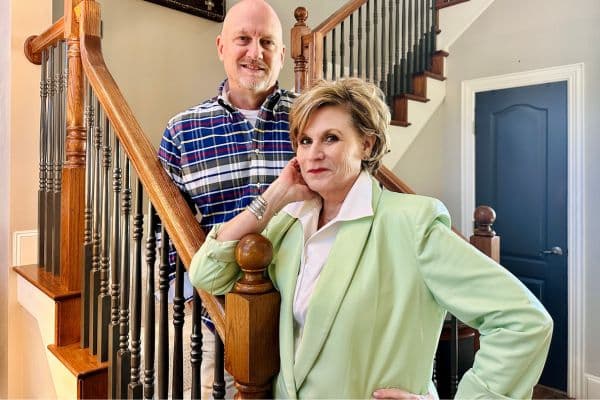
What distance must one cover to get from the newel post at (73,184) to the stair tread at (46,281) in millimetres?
42

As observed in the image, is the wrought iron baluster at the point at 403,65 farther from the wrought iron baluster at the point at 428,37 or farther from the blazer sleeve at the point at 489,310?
the blazer sleeve at the point at 489,310

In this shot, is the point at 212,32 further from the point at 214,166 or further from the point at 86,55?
the point at 214,166

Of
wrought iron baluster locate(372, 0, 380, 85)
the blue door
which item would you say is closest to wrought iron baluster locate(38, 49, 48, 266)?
wrought iron baluster locate(372, 0, 380, 85)

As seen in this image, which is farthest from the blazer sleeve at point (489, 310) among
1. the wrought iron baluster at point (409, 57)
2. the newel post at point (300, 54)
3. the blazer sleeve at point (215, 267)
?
the wrought iron baluster at point (409, 57)

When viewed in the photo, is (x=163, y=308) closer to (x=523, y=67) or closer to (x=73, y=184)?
(x=73, y=184)

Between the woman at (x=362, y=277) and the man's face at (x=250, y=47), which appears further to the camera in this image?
the man's face at (x=250, y=47)

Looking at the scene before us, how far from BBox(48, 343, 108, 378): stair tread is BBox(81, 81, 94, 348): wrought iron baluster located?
49 mm

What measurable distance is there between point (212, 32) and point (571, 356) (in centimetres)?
363

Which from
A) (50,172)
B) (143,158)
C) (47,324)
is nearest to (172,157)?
(143,158)

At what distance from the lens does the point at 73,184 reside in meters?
1.90

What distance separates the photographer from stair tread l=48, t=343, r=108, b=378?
5.34ft

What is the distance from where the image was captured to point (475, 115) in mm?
4031

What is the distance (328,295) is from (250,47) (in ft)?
2.76

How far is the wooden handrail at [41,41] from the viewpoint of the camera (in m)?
2.00
